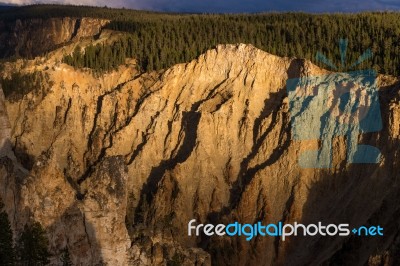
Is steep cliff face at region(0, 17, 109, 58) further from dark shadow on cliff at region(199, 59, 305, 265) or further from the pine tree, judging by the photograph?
the pine tree

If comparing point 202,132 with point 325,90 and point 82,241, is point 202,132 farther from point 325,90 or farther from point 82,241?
point 82,241

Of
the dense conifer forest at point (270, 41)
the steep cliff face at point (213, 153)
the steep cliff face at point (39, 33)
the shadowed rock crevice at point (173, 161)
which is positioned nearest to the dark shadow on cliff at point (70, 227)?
the steep cliff face at point (213, 153)

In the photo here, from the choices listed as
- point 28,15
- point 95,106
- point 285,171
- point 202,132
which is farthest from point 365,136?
point 28,15

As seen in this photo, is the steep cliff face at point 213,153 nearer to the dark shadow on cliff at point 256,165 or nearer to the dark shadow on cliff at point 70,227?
the dark shadow on cliff at point 256,165

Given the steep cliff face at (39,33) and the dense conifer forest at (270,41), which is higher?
the dense conifer forest at (270,41)

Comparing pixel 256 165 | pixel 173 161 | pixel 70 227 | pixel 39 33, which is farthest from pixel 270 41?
pixel 39 33

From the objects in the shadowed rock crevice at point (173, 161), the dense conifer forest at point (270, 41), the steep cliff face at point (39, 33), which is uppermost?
the dense conifer forest at point (270, 41)
